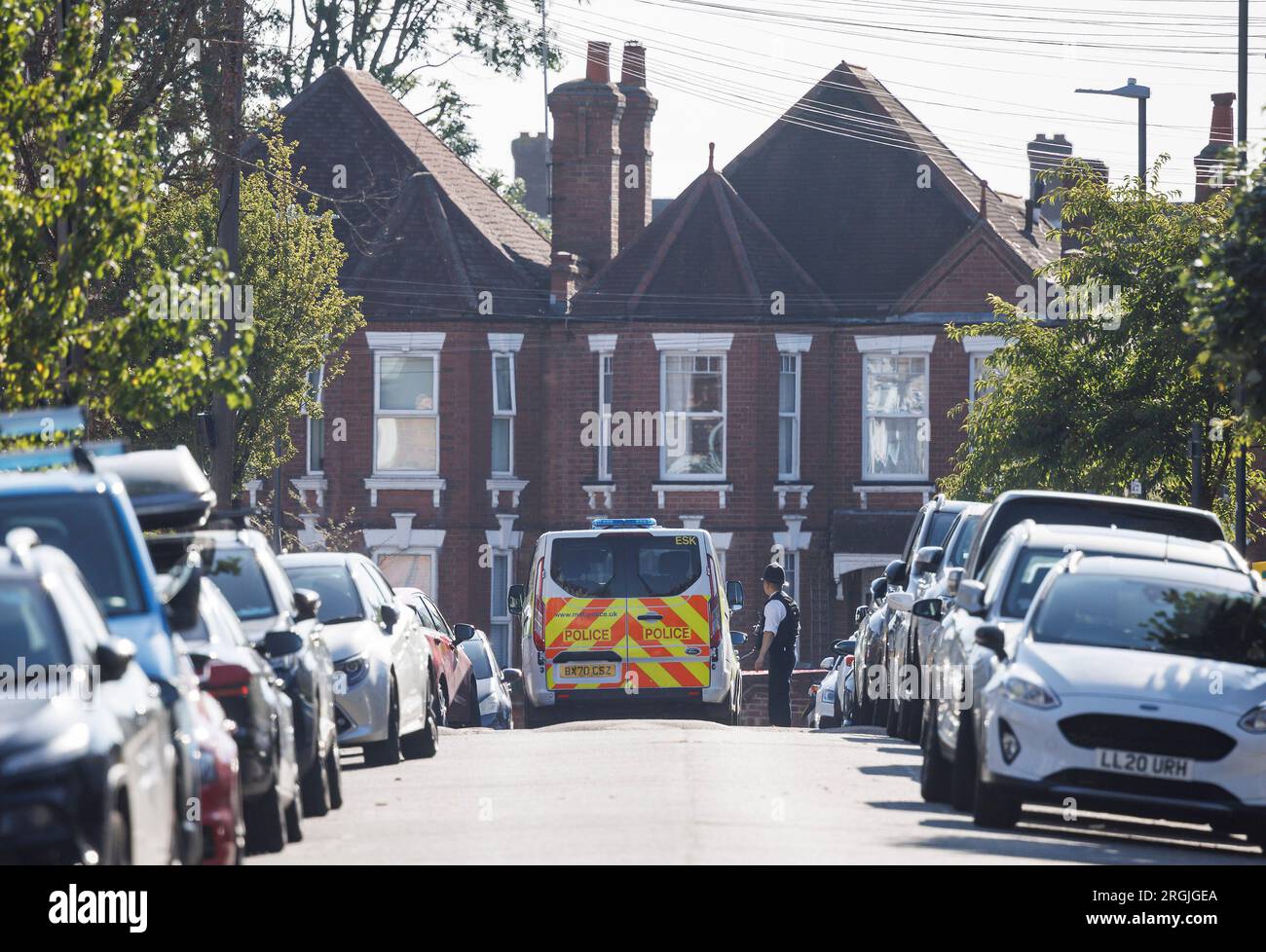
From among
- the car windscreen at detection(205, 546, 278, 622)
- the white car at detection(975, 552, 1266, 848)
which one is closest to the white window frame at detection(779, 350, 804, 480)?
the car windscreen at detection(205, 546, 278, 622)

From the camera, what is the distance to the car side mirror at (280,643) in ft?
41.2

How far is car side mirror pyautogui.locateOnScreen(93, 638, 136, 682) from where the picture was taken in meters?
8.38

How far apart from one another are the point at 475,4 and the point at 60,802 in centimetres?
4613

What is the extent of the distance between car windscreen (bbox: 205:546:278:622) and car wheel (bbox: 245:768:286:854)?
2.28m

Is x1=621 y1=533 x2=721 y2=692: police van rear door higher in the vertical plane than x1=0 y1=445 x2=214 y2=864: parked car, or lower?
lower

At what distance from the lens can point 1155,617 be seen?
13781 mm

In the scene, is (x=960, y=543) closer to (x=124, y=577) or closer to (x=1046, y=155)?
(x=124, y=577)

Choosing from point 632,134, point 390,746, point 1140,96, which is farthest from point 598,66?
point 390,746

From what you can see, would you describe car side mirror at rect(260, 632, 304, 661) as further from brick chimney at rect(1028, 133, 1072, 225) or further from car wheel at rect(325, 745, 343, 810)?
brick chimney at rect(1028, 133, 1072, 225)

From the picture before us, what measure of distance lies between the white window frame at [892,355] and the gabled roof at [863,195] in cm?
61

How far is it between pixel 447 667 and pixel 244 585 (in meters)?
9.57

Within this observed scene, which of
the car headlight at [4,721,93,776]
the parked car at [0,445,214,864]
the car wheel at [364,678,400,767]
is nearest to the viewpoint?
the car headlight at [4,721,93,776]

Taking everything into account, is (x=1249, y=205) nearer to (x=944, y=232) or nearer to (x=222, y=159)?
(x=222, y=159)
